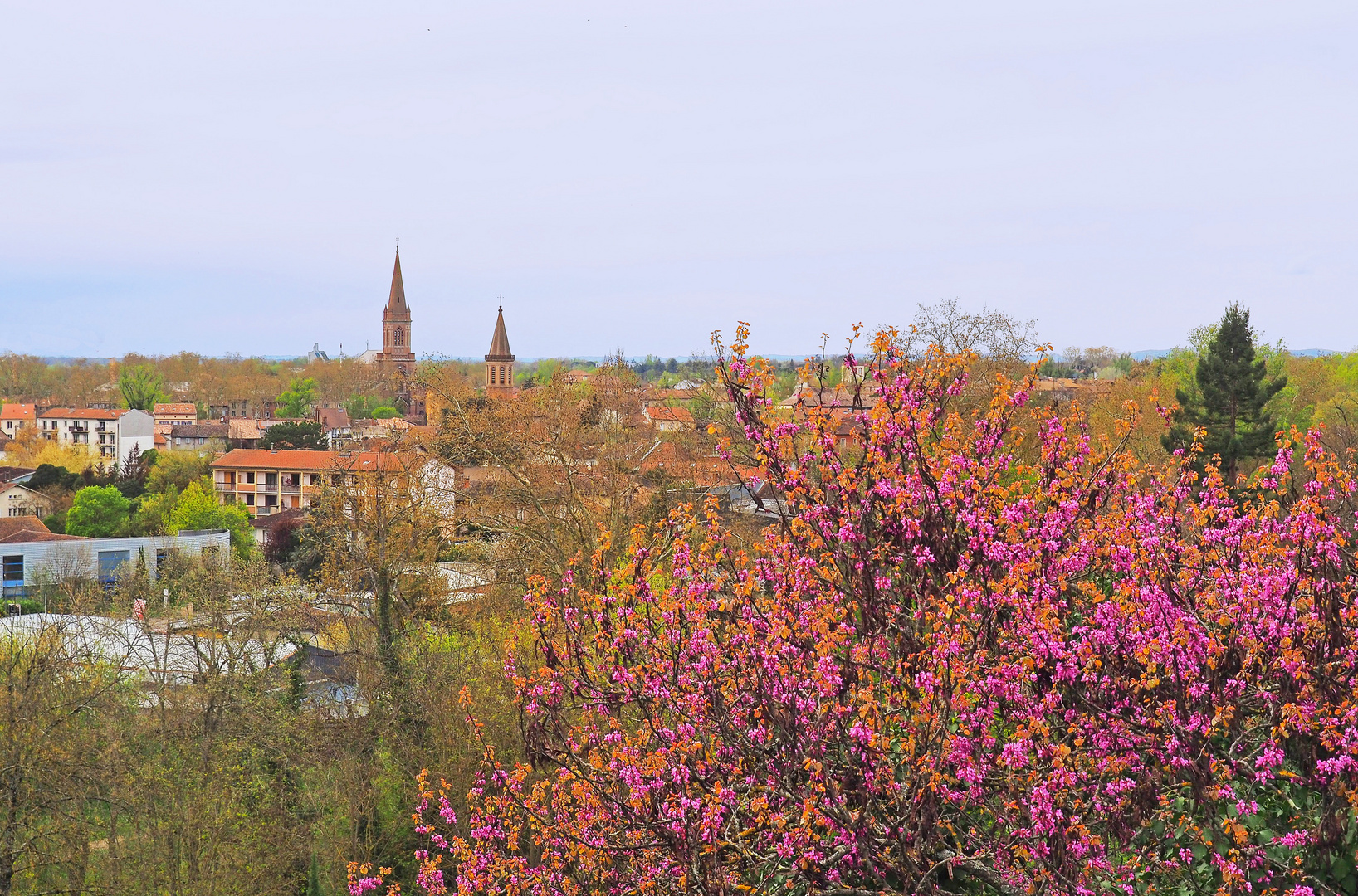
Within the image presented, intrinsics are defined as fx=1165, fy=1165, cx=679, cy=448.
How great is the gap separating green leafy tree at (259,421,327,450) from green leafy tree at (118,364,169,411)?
36.8 m

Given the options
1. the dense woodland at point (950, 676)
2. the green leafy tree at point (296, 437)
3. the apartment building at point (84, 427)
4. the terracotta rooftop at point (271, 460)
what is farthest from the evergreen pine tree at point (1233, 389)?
the apartment building at point (84, 427)

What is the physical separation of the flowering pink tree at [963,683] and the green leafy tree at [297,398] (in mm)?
105220

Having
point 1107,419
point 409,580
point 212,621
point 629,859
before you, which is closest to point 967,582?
point 629,859

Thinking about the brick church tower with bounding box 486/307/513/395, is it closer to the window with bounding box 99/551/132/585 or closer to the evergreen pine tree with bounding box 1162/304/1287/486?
the window with bounding box 99/551/132/585

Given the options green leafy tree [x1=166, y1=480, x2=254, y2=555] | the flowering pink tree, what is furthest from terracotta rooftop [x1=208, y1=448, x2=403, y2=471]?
the flowering pink tree

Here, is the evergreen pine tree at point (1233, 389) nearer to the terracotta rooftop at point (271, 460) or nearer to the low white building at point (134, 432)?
the terracotta rooftop at point (271, 460)

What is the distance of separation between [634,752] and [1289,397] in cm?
3666

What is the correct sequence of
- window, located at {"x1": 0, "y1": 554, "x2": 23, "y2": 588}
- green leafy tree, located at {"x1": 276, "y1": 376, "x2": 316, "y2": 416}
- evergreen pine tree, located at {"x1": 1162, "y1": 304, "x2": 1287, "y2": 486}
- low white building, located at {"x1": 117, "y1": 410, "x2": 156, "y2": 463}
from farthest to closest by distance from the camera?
green leafy tree, located at {"x1": 276, "y1": 376, "x2": 316, "y2": 416} < low white building, located at {"x1": 117, "y1": 410, "x2": 156, "y2": 463} < window, located at {"x1": 0, "y1": 554, "x2": 23, "y2": 588} < evergreen pine tree, located at {"x1": 1162, "y1": 304, "x2": 1287, "y2": 486}

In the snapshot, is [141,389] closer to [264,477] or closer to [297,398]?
[297,398]

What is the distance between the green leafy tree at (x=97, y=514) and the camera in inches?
2149

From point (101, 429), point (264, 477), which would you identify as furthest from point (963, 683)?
point (101, 429)

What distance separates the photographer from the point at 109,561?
153 ft

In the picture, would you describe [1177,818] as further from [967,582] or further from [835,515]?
[835,515]

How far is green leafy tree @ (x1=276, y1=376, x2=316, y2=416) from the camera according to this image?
11050 centimetres
